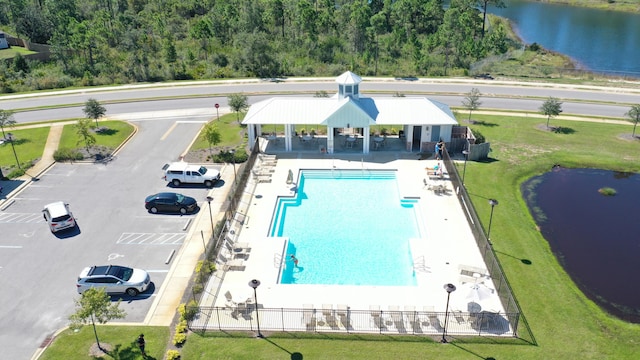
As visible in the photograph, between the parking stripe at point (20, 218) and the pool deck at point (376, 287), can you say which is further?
the parking stripe at point (20, 218)

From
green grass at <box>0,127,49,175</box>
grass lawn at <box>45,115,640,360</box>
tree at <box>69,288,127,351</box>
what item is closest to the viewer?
tree at <box>69,288,127,351</box>

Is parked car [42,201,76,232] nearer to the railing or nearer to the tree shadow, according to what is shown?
the railing

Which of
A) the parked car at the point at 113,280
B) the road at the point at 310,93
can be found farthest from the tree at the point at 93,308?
the road at the point at 310,93

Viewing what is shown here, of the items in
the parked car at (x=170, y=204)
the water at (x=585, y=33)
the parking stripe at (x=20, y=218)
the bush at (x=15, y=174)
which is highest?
the water at (x=585, y=33)

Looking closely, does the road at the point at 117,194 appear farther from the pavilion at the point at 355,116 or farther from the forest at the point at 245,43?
the pavilion at the point at 355,116

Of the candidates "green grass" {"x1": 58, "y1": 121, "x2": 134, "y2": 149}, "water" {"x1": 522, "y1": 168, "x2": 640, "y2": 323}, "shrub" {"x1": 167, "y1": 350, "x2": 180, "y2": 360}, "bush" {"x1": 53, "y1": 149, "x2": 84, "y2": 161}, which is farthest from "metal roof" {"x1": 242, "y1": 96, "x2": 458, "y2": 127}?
"shrub" {"x1": 167, "y1": 350, "x2": 180, "y2": 360}

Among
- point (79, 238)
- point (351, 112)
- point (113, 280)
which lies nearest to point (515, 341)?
point (113, 280)
